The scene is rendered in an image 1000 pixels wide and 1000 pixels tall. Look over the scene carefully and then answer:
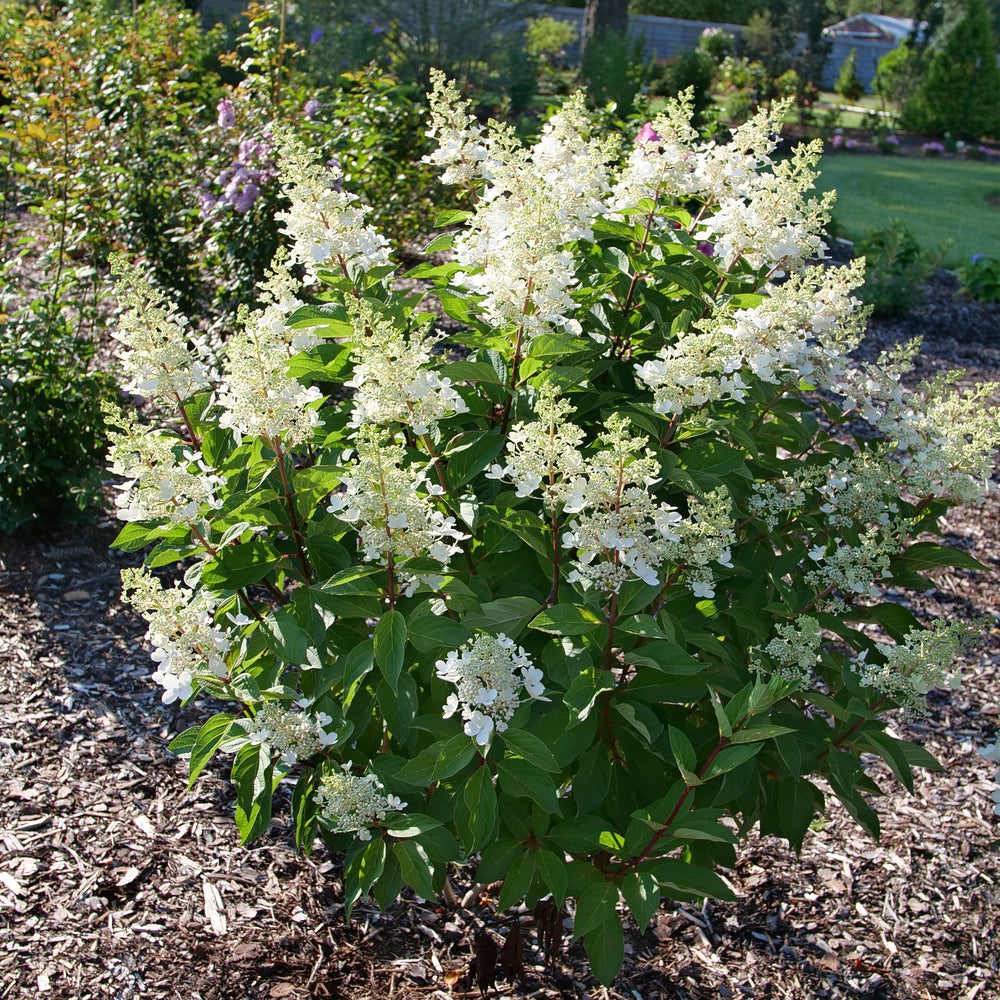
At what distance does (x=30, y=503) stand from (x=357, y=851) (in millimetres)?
2576

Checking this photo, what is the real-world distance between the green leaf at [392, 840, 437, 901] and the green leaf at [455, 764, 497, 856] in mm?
117

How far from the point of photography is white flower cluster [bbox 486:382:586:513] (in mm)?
1527

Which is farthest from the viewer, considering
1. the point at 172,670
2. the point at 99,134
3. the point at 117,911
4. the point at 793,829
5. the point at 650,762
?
the point at 99,134

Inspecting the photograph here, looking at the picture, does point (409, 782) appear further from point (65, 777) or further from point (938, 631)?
point (65, 777)

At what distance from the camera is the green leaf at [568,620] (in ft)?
5.35

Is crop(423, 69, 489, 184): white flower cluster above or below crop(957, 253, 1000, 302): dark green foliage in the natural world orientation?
above

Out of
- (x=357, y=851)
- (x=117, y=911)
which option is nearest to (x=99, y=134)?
(x=117, y=911)

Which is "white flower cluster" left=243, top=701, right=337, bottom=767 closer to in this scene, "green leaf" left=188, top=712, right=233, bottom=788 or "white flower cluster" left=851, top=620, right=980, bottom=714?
"green leaf" left=188, top=712, right=233, bottom=788

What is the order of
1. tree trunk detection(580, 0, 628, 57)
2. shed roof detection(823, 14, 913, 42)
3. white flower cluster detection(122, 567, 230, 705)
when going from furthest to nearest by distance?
1. shed roof detection(823, 14, 913, 42)
2. tree trunk detection(580, 0, 628, 57)
3. white flower cluster detection(122, 567, 230, 705)

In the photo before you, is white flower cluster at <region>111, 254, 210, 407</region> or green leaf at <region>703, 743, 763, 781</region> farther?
white flower cluster at <region>111, 254, 210, 407</region>

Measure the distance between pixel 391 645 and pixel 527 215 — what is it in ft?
2.77

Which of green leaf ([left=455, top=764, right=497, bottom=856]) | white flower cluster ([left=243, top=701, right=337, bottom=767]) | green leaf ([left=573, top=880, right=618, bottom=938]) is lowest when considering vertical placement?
green leaf ([left=573, top=880, right=618, bottom=938])

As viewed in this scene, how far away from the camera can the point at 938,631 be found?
1.85 metres

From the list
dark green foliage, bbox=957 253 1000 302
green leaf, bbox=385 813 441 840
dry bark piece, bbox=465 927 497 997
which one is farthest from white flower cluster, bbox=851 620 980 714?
dark green foliage, bbox=957 253 1000 302
